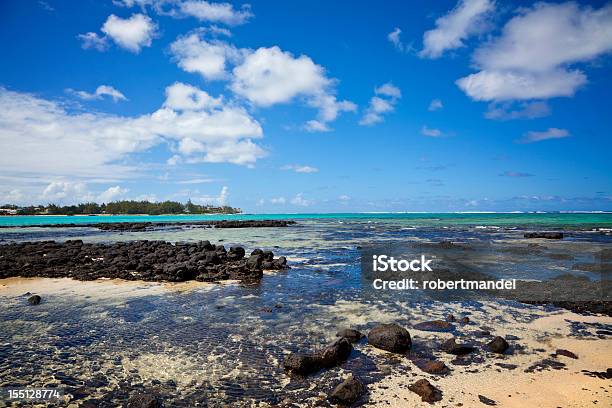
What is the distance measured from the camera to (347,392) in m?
5.52

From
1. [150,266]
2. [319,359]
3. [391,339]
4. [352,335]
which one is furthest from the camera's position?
[150,266]

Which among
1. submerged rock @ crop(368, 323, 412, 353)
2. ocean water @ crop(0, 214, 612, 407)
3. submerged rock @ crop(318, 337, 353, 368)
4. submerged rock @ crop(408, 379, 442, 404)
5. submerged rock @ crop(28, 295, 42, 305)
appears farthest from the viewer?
submerged rock @ crop(28, 295, 42, 305)

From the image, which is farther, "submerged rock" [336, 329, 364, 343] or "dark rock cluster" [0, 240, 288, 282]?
"dark rock cluster" [0, 240, 288, 282]

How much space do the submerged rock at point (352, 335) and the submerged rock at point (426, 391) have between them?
7.31 feet

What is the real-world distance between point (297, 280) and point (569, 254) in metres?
20.0

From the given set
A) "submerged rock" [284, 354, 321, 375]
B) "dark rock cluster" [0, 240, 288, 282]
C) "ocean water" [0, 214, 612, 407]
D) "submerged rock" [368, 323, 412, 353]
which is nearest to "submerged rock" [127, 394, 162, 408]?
"ocean water" [0, 214, 612, 407]

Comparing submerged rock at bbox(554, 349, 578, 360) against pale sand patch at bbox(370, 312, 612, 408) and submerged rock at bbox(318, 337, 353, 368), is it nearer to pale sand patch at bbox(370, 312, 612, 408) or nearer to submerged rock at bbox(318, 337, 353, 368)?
pale sand patch at bbox(370, 312, 612, 408)

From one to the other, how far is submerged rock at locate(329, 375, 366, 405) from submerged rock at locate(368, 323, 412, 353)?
186 centimetres

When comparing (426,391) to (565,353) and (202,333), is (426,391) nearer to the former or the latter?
(565,353)

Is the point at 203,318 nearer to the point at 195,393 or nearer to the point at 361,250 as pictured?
the point at 195,393

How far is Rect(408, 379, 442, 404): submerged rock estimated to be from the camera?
5.46 m

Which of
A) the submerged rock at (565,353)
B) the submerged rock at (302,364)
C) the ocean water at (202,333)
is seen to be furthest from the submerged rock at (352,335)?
the submerged rock at (565,353)

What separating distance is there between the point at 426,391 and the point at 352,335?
105 inches

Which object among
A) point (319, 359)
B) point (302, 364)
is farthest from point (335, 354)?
point (302, 364)
